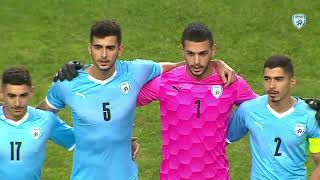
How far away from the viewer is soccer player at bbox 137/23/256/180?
7.47m

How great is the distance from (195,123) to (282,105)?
981 millimetres

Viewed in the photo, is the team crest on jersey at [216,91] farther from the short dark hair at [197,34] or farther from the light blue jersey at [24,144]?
the light blue jersey at [24,144]

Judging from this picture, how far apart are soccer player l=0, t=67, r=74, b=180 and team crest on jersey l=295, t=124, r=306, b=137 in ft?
9.21

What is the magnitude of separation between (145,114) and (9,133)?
24.8 feet

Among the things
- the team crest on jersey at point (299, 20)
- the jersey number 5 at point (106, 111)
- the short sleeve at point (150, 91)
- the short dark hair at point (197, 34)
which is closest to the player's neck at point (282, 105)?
the short dark hair at point (197, 34)

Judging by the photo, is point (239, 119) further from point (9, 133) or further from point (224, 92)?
point (9, 133)

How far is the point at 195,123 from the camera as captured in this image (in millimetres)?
7465

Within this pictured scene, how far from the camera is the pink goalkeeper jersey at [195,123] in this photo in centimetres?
748

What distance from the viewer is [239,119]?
7.75 m

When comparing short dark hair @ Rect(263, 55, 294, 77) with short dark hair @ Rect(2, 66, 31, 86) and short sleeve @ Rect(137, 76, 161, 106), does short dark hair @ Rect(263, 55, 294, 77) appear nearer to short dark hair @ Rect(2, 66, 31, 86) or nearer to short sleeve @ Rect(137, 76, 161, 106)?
short sleeve @ Rect(137, 76, 161, 106)

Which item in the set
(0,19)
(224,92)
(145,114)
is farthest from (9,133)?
(0,19)

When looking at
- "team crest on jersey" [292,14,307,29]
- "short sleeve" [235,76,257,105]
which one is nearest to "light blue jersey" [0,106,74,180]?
"short sleeve" [235,76,257,105]

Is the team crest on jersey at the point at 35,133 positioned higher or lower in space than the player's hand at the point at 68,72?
lower

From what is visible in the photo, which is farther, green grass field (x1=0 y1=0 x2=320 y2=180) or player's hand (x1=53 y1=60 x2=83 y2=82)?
green grass field (x1=0 y1=0 x2=320 y2=180)
